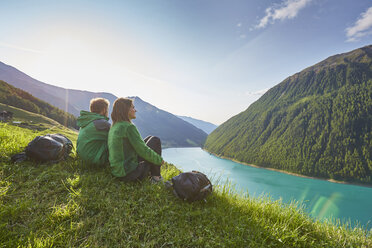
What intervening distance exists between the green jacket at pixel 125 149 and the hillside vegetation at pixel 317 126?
94772 millimetres

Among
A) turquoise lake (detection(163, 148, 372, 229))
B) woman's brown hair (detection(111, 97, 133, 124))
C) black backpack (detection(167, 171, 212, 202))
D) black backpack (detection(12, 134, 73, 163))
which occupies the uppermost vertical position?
woman's brown hair (detection(111, 97, 133, 124))

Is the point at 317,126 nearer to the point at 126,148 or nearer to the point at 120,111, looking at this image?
the point at 126,148

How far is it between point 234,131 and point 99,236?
465 ft

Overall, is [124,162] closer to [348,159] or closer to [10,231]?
[10,231]

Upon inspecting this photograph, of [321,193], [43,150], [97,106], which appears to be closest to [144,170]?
[97,106]

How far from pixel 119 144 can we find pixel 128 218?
1344 mm

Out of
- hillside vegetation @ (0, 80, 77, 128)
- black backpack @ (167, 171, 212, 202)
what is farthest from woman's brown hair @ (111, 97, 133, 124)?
hillside vegetation @ (0, 80, 77, 128)

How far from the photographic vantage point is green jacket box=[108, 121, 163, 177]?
3117 mm

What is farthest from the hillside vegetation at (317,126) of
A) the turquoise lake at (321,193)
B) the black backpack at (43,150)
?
the black backpack at (43,150)

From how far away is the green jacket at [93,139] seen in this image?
363cm

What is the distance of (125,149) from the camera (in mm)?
3342

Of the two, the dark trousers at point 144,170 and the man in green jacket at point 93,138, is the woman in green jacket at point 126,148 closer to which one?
the dark trousers at point 144,170

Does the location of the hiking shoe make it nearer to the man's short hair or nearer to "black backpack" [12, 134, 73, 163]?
the man's short hair

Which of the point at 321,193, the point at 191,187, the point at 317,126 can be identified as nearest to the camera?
the point at 191,187
